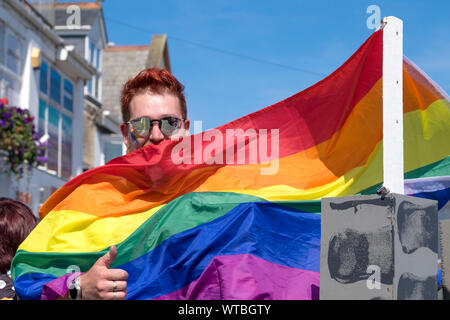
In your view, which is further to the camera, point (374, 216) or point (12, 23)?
point (12, 23)

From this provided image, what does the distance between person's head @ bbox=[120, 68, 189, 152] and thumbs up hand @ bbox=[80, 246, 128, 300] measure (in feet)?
3.88

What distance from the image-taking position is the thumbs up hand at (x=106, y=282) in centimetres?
289

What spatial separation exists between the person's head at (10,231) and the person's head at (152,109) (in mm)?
824

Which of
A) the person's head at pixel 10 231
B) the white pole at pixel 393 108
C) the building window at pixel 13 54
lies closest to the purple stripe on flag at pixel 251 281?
the white pole at pixel 393 108

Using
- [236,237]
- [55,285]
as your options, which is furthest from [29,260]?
[236,237]

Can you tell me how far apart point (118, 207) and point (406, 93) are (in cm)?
156

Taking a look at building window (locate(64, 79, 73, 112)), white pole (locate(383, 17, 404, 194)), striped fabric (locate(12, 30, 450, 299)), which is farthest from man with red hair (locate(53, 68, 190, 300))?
building window (locate(64, 79, 73, 112))

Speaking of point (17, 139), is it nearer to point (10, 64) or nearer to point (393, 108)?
point (10, 64)

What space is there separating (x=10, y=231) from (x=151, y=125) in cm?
112

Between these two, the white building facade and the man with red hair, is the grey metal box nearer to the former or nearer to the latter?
the man with red hair

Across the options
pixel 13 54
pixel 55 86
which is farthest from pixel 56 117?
pixel 13 54

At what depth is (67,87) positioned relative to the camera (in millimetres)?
19500

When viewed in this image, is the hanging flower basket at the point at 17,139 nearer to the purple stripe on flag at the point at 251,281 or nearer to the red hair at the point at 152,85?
the red hair at the point at 152,85

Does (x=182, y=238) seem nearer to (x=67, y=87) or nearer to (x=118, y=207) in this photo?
(x=118, y=207)
